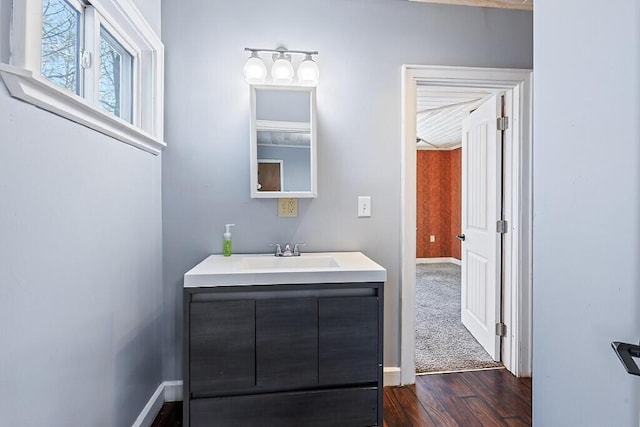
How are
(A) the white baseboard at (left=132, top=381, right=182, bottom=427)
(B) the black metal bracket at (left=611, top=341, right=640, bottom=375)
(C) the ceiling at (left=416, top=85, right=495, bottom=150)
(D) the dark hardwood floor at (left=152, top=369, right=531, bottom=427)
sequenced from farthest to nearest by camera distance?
(C) the ceiling at (left=416, top=85, right=495, bottom=150)
(D) the dark hardwood floor at (left=152, top=369, right=531, bottom=427)
(A) the white baseboard at (left=132, top=381, right=182, bottom=427)
(B) the black metal bracket at (left=611, top=341, right=640, bottom=375)

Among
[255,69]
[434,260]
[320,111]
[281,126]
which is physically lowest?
[434,260]

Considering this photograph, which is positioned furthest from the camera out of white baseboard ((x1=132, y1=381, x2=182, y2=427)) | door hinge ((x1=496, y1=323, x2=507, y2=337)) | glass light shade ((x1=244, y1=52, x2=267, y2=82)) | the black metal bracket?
door hinge ((x1=496, y1=323, x2=507, y2=337))

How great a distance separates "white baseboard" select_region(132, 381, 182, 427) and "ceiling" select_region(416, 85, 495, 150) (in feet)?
8.19

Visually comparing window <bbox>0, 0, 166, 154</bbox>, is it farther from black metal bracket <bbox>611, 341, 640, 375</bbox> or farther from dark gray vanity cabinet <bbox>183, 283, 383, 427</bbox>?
black metal bracket <bbox>611, 341, 640, 375</bbox>

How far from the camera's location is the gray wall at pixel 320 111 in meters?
1.98

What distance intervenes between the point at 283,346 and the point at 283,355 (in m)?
0.04

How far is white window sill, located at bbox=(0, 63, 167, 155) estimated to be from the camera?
0.81 meters

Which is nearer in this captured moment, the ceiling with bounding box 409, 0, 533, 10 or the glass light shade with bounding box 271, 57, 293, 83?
the glass light shade with bounding box 271, 57, 293, 83

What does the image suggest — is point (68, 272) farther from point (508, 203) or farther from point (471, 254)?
point (471, 254)

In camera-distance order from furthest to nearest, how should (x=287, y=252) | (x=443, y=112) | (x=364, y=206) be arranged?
(x=443, y=112)
(x=364, y=206)
(x=287, y=252)

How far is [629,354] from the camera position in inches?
Result: 24.0

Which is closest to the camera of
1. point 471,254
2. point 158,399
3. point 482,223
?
point 158,399

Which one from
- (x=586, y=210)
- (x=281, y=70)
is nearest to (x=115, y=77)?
(x=281, y=70)

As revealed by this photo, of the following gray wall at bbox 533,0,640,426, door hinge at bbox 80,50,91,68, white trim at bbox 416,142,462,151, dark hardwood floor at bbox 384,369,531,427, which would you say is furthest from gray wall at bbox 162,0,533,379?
white trim at bbox 416,142,462,151
